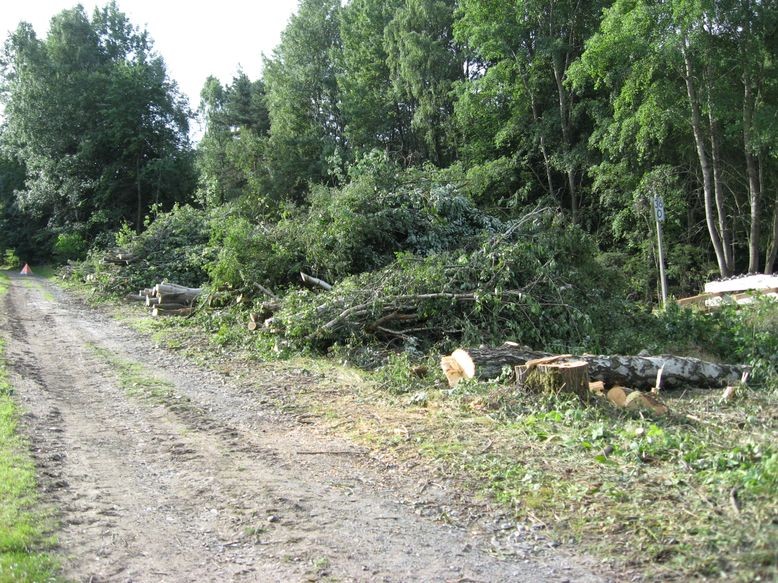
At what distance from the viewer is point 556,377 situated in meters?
6.61

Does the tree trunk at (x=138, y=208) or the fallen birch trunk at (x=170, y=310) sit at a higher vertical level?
the tree trunk at (x=138, y=208)

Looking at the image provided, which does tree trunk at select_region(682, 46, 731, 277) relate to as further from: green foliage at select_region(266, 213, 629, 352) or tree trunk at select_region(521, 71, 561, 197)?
green foliage at select_region(266, 213, 629, 352)

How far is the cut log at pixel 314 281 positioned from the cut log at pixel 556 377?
5.89 metres

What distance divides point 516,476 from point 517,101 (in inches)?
997

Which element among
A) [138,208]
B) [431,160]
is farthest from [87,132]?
[431,160]

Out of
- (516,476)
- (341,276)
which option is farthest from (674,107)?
(516,476)

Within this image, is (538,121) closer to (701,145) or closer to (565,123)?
(565,123)

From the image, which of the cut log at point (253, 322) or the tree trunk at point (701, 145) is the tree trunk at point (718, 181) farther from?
the cut log at point (253, 322)

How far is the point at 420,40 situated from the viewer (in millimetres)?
29797

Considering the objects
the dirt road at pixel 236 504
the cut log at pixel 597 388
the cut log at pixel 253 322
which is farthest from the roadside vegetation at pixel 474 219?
the cut log at pixel 597 388

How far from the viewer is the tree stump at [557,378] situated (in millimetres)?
6508

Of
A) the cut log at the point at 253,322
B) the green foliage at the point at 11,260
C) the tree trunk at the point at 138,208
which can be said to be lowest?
the cut log at the point at 253,322

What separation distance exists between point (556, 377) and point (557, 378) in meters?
0.01

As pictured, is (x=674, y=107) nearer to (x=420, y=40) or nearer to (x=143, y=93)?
(x=420, y=40)
